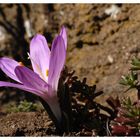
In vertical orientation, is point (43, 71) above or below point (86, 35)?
below

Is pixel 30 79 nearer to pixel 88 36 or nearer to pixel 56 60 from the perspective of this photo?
pixel 56 60

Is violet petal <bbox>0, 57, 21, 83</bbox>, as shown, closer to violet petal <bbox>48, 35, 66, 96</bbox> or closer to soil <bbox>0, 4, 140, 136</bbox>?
violet petal <bbox>48, 35, 66, 96</bbox>

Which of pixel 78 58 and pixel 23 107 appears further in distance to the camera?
pixel 78 58

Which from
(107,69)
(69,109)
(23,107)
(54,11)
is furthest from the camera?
(54,11)

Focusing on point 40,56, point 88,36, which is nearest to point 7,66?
point 40,56

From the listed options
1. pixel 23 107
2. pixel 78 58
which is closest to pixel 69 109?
pixel 23 107

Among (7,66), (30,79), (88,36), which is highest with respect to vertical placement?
(88,36)

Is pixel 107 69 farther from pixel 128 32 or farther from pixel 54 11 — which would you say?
pixel 54 11

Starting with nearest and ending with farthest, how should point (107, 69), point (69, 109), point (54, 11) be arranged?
1. point (69, 109)
2. point (107, 69)
3. point (54, 11)
